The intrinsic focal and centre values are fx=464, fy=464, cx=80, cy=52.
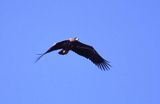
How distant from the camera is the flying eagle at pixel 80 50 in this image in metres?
19.2

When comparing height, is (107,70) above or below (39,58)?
above

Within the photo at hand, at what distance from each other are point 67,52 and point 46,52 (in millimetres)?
900

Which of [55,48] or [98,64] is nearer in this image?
[55,48]

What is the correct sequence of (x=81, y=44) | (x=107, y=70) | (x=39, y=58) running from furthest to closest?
(x=107, y=70)
(x=81, y=44)
(x=39, y=58)

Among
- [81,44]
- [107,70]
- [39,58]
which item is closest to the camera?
[39,58]

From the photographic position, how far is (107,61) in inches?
842

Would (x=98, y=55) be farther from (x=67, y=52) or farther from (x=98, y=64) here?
(x=67, y=52)

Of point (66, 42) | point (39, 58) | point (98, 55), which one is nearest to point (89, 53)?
point (98, 55)

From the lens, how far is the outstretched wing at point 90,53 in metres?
20.0

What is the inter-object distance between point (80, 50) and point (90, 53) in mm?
771

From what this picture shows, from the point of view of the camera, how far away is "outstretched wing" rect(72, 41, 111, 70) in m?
20.0

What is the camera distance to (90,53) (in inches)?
827

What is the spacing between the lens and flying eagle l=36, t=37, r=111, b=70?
19.2 metres

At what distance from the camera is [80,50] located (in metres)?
20.4
